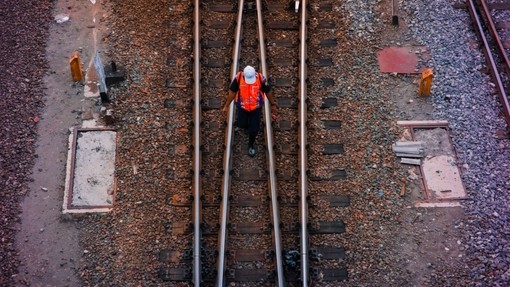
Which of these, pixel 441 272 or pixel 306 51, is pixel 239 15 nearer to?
pixel 306 51

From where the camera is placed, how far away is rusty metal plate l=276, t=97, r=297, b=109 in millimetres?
11938

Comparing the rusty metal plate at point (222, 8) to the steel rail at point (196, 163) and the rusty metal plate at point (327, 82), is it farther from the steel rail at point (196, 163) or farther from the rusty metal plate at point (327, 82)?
the rusty metal plate at point (327, 82)

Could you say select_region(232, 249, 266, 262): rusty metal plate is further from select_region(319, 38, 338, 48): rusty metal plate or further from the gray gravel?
select_region(319, 38, 338, 48): rusty metal plate

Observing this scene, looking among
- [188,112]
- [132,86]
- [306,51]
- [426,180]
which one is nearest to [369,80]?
[306,51]

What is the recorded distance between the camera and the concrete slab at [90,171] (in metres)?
10.8

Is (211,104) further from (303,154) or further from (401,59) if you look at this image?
(401,59)

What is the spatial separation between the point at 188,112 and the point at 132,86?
45.1 inches

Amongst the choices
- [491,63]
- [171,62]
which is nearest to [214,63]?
[171,62]

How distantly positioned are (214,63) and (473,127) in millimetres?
4409

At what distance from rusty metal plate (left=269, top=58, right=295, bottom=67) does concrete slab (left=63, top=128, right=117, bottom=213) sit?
2978 mm

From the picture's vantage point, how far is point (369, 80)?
40.9ft

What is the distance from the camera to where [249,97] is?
34.7 feet

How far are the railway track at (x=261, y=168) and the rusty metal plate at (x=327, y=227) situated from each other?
1 cm

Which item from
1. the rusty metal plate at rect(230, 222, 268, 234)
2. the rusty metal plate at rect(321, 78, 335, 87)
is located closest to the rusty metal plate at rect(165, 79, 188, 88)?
the rusty metal plate at rect(321, 78, 335, 87)
